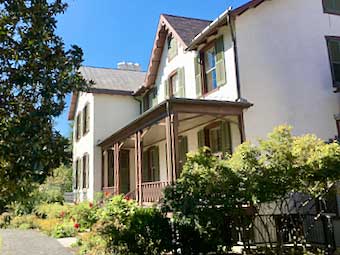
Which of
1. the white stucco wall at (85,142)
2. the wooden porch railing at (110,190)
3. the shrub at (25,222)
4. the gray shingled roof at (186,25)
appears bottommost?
the shrub at (25,222)

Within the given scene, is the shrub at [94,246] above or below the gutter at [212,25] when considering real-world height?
below

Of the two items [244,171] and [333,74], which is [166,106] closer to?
[244,171]

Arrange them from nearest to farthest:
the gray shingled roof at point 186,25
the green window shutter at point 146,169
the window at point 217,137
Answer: the window at point 217,137
the gray shingled roof at point 186,25
the green window shutter at point 146,169

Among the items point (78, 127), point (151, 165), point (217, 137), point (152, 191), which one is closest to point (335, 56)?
point (217, 137)

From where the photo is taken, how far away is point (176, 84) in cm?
1788

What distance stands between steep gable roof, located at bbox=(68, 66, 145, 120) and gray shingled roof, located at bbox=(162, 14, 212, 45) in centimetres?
586

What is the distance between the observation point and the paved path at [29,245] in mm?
11023

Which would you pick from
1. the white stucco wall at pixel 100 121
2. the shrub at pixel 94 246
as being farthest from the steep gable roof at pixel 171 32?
the shrub at pixel 94 246

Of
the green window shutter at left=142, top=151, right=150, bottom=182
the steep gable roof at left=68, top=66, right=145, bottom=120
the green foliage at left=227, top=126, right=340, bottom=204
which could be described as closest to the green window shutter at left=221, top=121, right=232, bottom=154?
the green foliage at left=227, top=126, right=340, bottom=204

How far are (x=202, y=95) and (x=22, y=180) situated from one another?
391 inches

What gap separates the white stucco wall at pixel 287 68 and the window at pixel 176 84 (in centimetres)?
408

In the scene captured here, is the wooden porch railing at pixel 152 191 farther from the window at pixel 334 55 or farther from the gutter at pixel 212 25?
the window at pixel 334 55

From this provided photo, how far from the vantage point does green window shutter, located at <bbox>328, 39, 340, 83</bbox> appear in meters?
14.5

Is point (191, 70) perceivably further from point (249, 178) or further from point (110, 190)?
point (249, 178)
